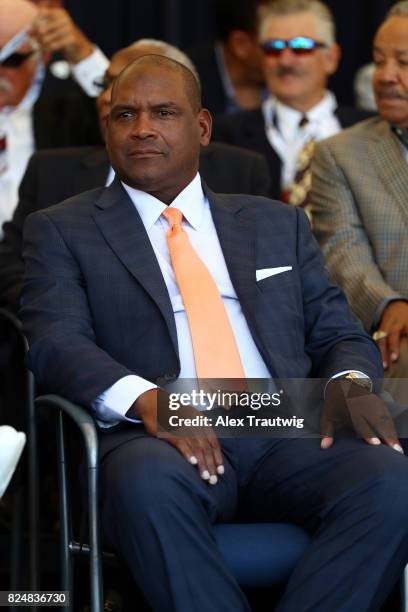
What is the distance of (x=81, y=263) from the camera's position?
3135 millimetres

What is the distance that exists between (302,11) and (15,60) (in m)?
1.16

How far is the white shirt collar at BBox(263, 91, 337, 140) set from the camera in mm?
5012

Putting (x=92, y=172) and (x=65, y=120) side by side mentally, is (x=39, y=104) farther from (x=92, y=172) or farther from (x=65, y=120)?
(x=92, y=172)

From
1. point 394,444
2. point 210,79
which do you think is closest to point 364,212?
point 394,444

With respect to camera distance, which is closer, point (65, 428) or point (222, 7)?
point (65, 428)

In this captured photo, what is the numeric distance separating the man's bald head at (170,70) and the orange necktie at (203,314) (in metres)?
0.34

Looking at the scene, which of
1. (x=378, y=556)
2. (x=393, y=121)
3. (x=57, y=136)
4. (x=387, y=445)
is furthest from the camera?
(x=57, y=136)

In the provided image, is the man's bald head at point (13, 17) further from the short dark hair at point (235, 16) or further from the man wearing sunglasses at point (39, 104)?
the short dark hair at point (235, 16)

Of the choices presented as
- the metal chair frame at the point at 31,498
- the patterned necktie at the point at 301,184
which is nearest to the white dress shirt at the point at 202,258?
the metal chair frame at the point at 31,498

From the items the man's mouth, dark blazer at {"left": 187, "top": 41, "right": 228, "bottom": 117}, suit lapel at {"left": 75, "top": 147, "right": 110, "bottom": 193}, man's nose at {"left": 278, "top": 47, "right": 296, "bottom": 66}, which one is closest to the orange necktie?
the man's mouth

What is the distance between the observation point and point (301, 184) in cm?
458

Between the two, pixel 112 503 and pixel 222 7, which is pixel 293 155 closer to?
pixel 222 7

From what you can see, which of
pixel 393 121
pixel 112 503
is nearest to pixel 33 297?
pixel 112 503

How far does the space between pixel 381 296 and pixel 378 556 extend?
3.61 ft
